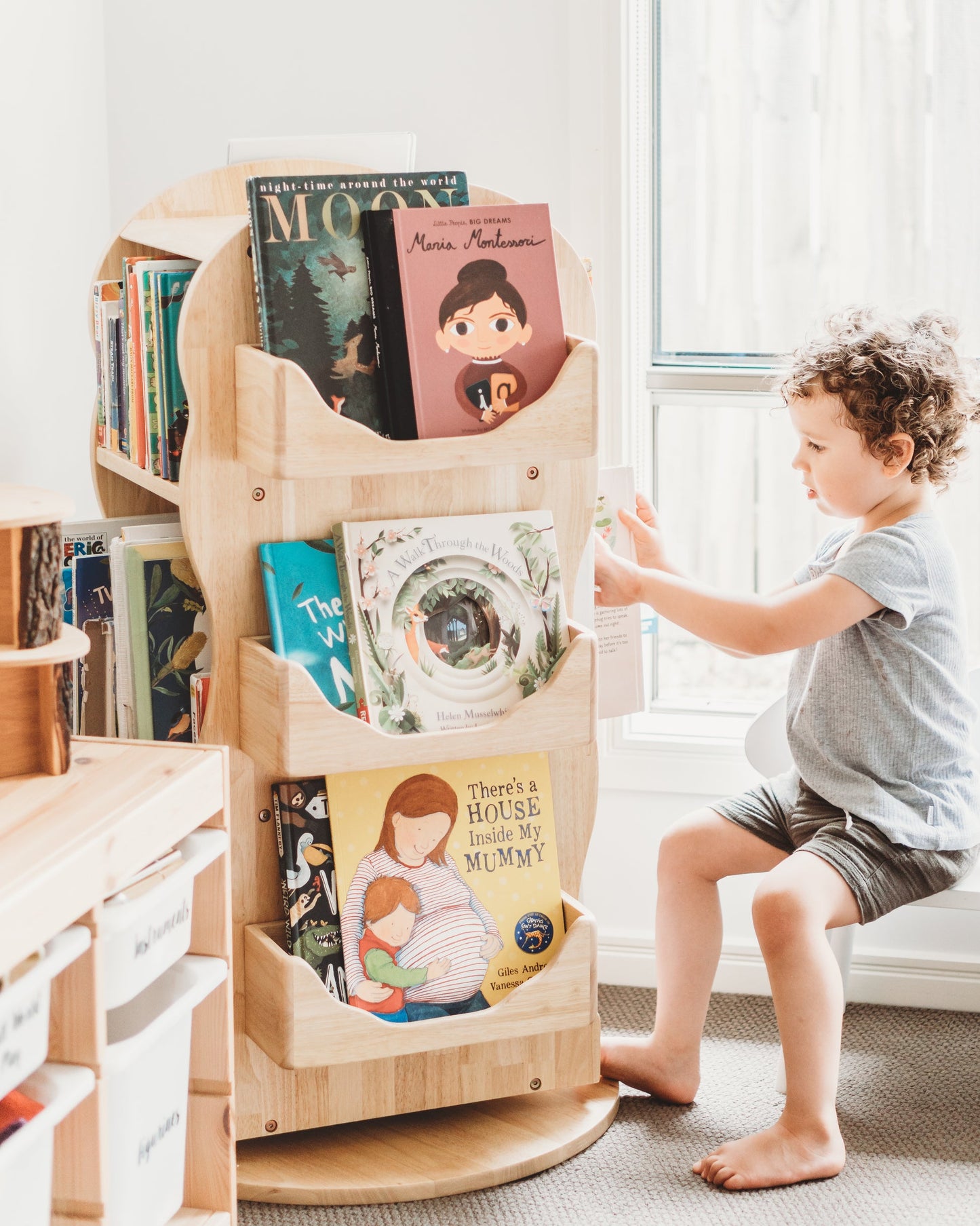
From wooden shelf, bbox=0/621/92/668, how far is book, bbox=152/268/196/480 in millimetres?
359

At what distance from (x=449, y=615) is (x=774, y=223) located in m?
0.95

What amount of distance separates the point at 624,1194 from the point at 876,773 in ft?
1.94

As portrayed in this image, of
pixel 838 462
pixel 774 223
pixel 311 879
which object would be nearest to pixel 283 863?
pixel 311 879

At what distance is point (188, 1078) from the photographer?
4.21ft

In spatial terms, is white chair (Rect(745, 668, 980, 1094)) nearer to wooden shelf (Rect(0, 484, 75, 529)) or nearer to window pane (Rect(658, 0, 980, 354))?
window pane (Rect(658, 0, 980, 354))

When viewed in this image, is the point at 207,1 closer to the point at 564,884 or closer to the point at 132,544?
the point at 132,544

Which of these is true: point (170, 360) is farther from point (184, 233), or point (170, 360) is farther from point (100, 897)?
point (100, 897)

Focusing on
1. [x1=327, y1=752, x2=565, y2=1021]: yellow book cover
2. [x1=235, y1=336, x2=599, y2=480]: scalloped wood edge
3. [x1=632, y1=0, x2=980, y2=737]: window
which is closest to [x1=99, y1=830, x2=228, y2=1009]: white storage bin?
[x1=327, y1=752, x2=565, y2=1021]: yellow book cover

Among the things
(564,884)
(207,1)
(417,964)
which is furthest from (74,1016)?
(207,1)

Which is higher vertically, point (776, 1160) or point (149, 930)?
point (149, 930)

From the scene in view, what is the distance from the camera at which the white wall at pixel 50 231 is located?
1.82 m

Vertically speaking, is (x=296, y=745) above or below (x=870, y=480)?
below

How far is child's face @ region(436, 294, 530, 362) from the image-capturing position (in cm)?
143

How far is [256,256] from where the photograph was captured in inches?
54.3
